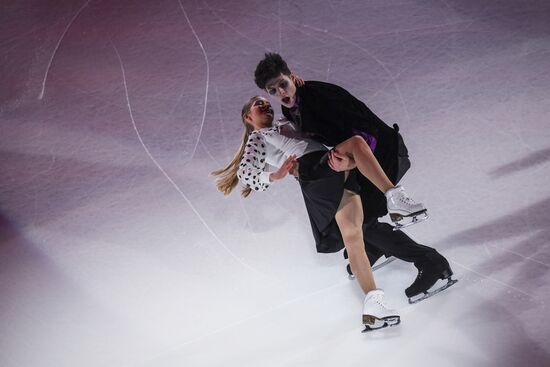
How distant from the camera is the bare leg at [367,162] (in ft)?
10.1

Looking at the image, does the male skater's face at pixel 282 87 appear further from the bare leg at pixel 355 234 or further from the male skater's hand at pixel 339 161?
the bare leg at pixel 355 234

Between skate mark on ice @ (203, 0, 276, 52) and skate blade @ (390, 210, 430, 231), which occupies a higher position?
skate mark on ice @ (203, 0, 276, 52)

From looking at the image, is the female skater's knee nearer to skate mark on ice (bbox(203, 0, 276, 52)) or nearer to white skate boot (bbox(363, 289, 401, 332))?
white skate boot (bbox(363, 289, 401, 332))

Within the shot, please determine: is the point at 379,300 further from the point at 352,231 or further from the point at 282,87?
the point at 282,87

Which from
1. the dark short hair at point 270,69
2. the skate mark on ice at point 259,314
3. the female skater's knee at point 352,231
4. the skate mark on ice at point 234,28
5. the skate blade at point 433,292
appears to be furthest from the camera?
the skate mark on ice at point 234,28

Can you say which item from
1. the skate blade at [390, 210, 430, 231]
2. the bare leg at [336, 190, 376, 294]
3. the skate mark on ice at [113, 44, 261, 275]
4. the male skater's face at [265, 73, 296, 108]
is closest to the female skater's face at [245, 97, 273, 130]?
the male skater's face at [265, 73, 296, 108]

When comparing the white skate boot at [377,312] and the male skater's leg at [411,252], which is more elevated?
the male skater's leg at [411,252]

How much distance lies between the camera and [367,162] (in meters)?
3.08

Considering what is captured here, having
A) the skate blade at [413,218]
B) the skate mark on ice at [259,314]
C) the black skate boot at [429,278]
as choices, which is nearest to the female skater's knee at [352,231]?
the skate blade at [413,218]

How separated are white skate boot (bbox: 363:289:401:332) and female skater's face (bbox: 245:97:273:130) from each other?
3.25 ft

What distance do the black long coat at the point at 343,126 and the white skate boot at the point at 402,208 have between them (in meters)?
0.31

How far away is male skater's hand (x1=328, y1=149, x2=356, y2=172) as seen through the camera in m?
3.10

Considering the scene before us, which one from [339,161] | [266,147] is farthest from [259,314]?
[339,161]

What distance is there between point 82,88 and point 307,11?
1644 mm
